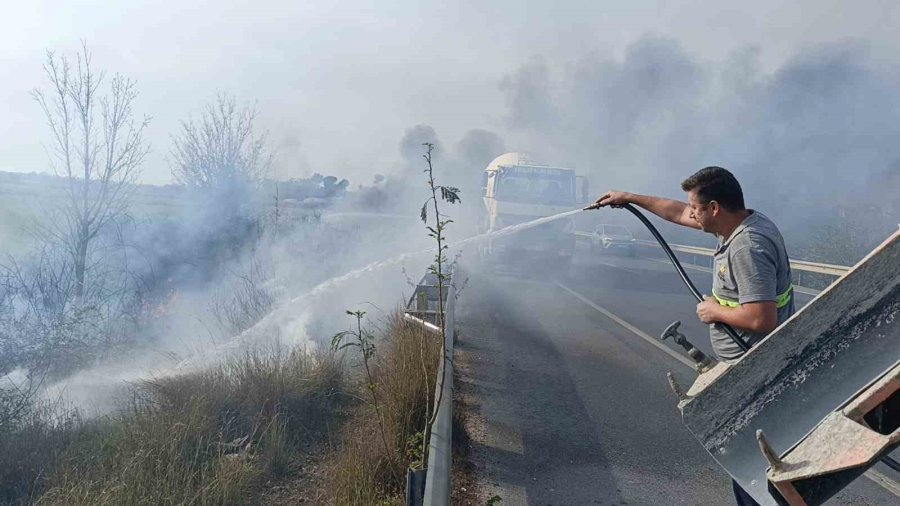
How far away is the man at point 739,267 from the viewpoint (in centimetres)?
243

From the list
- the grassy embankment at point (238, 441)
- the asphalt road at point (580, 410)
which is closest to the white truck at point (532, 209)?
the asphalt road at point (580, 410)

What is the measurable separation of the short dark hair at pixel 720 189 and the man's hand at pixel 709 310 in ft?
1.43

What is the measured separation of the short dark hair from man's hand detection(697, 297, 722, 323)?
17.1 inches

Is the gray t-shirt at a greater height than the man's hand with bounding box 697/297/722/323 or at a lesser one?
greater

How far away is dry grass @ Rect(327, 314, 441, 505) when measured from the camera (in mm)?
3277

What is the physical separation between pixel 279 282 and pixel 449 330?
5.85 m

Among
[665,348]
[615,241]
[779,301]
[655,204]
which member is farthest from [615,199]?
[615,241]

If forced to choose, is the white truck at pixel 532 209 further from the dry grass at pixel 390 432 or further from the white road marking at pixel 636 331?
the dry grass at pixel 390 432

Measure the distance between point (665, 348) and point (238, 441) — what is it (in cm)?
569

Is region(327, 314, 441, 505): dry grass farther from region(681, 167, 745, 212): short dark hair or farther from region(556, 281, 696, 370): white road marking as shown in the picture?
region(556, 281, 696, 370): white road marking

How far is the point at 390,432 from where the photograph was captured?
3.88 meters

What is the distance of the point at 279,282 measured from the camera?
34.0ft

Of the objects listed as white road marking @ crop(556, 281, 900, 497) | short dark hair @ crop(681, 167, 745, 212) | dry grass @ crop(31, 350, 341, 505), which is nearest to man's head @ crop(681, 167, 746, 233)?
short dark hair @ crop(681, 167, 745, 212)

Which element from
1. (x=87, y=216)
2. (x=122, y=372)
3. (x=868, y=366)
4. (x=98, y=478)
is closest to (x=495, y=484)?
(x=98, y=478)
